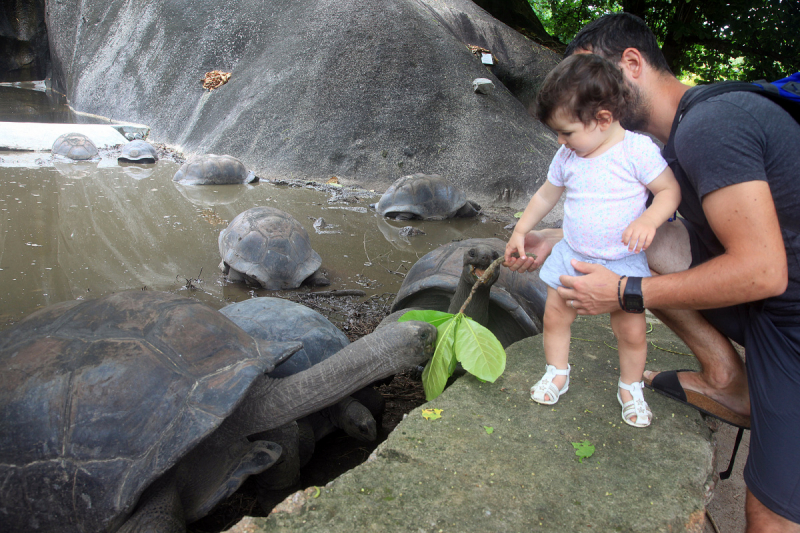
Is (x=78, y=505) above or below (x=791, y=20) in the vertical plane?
below

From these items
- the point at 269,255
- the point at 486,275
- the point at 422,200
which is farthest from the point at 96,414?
the point at 422,200

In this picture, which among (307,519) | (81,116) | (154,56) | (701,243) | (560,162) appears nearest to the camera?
(307,519)

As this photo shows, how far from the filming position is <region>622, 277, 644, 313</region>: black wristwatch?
1762mm

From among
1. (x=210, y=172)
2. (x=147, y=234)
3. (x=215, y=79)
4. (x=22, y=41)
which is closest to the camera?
(x=147, y=234)

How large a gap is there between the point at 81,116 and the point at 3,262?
11.9m

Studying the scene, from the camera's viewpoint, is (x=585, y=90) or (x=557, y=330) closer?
(x=585, y=90)

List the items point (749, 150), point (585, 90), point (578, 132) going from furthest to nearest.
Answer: point (578, 132)
point (585, 90)
point (749, 150)

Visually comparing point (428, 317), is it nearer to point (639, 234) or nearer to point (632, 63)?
point (639, 234)

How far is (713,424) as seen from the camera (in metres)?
2.15

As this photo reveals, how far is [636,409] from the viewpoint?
192cm

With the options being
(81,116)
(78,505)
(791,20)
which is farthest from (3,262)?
(81,116)

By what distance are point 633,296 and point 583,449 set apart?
0.52 meters

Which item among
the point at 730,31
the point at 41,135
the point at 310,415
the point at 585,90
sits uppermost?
the point at 730,31

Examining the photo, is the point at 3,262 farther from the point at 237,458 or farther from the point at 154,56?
the point at 154,56
